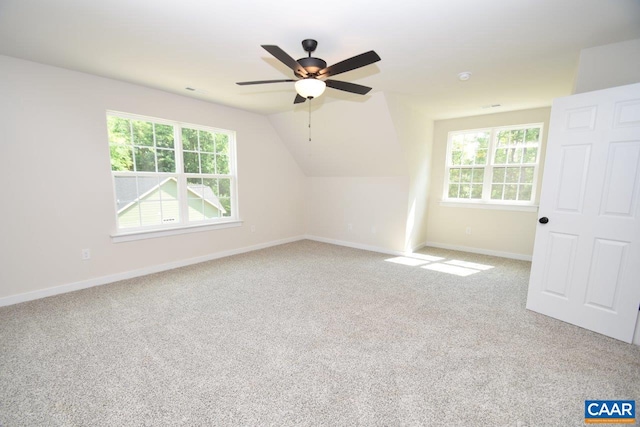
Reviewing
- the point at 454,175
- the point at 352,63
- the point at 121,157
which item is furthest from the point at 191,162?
the point at 454,175

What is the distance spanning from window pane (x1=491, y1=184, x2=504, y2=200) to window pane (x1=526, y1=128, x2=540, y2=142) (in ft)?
2.66

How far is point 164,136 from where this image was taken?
12.1 feet

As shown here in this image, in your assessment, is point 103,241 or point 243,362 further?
point 103,241

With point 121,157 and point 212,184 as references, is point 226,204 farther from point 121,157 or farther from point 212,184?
point 121,157

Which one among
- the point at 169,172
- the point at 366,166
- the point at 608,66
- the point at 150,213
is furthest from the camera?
the point at 366,166

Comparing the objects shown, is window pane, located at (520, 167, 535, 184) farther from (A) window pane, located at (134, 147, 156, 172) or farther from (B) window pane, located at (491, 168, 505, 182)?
(A) window pane, located at (134, 147, 156, 172)

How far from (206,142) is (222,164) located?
415 millimetres

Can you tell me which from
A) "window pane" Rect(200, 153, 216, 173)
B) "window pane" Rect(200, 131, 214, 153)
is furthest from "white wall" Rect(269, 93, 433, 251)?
"window pane" Rect(200, 153, 216, 173)

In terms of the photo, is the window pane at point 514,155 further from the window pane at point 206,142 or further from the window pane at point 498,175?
the window pane at point 206,142

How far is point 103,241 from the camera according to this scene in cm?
323

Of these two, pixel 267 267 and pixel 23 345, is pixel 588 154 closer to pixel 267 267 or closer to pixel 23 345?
pixel 267 267

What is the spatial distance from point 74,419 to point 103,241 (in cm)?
234

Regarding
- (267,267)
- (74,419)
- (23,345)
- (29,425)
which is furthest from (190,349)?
(267,267)

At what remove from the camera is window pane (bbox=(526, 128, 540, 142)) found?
4.20 meters
